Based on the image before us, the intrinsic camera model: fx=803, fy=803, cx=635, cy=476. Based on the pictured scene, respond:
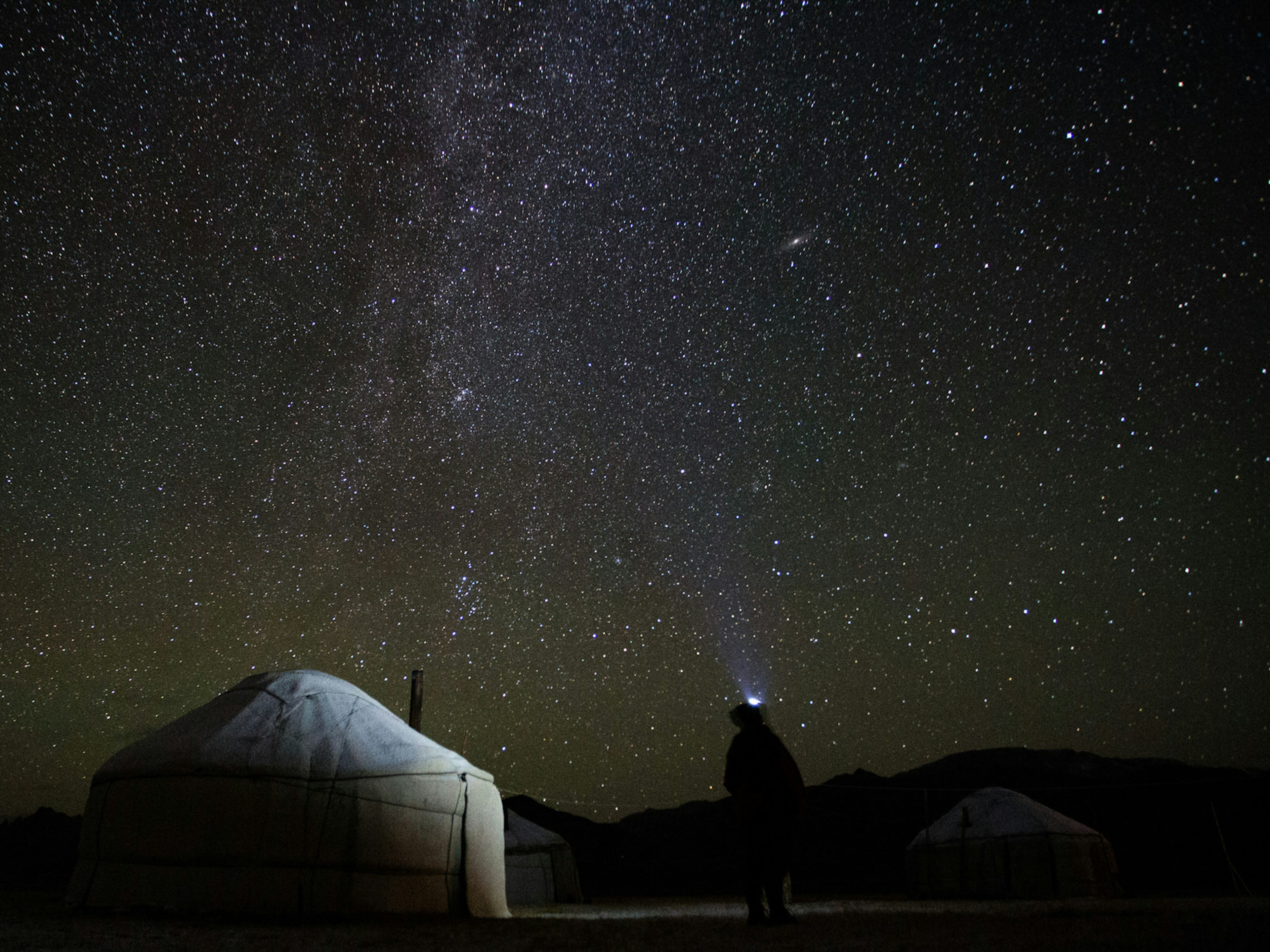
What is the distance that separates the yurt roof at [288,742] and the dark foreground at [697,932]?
1084mm

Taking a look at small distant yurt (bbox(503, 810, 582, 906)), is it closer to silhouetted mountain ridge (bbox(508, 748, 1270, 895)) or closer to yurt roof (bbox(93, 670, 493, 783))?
yurt roof (bbox(93, 670, 493, 783))

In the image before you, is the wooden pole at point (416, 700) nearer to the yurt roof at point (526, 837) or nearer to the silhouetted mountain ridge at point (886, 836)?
the yurt roof at point (526, 837)

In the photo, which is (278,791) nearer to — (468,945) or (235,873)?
(235,873)

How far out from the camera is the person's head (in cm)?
455

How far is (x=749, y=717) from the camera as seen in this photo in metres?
4.55

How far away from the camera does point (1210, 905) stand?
20.1 ft

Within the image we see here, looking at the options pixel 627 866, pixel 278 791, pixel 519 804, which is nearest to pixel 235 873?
pixel 278 791

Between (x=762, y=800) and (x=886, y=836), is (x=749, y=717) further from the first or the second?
(x=886, y=836)

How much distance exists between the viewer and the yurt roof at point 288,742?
21.2 ft

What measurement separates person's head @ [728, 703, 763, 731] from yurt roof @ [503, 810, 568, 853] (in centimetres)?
1322

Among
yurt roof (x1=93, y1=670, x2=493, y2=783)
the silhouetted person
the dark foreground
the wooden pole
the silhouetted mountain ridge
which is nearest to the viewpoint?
the dark foreground

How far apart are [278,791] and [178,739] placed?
3.87 ft

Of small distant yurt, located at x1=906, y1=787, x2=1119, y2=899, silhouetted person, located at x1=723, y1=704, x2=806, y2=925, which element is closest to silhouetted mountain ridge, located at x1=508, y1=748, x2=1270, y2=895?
small distant yurt, located at x1=906, y1=787, x2=1119, y2=899

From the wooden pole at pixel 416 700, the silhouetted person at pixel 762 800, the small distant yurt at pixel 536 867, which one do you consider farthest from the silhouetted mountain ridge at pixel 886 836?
the silhouetted person at pixel 762 800
